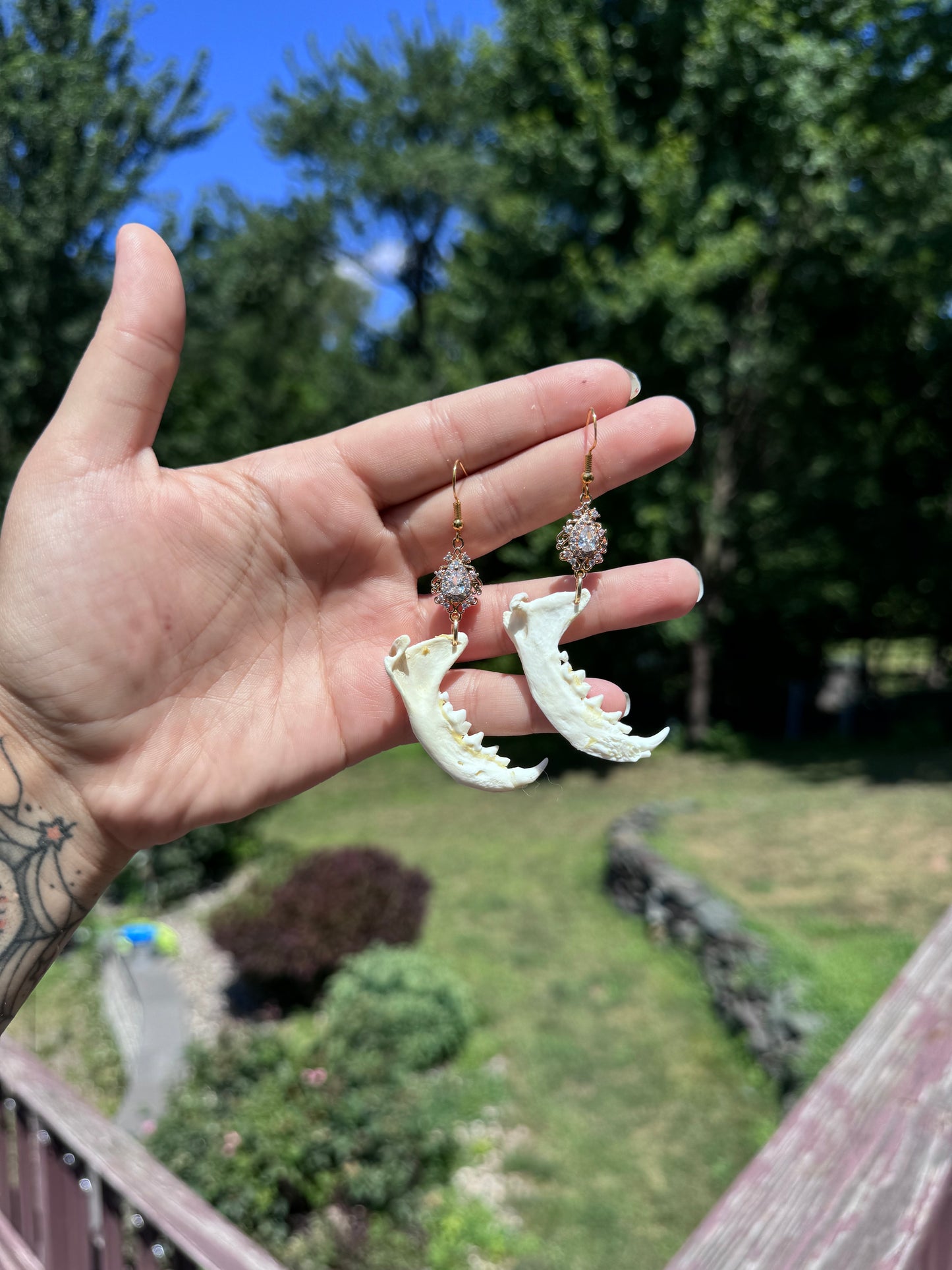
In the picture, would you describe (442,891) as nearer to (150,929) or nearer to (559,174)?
(150,929)

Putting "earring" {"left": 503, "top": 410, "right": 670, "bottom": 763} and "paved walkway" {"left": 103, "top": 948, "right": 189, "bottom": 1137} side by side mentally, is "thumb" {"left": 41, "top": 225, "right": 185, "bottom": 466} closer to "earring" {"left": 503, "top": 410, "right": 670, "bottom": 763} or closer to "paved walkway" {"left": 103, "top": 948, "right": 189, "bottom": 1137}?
"earring" {"left": 503, "top": 410, "right": 670, "bottom": 763}

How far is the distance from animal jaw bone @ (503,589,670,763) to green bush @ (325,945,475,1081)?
3423mm

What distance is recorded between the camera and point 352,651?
205cm

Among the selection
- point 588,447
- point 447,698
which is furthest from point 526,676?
point 588,447

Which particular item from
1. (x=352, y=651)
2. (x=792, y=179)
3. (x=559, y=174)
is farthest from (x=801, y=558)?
(x=352, y=651)

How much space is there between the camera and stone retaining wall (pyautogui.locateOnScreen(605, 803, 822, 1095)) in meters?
5.23

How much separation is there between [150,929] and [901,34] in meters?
12.0

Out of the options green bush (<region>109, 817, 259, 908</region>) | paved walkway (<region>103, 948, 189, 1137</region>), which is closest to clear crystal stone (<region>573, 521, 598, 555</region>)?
paved walkway (<region>103, 948, 189, 1137</region>)

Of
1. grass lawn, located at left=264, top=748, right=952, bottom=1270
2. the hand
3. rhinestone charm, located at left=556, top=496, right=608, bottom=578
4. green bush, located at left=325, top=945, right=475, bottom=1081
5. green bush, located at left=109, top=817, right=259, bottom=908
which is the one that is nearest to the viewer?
the hand

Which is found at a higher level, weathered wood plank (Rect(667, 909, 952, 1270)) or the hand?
the hand

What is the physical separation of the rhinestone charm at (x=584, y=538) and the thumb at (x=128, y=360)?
874 mm

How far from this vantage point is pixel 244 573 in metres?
1.93

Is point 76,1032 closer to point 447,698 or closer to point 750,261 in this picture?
point 447,698

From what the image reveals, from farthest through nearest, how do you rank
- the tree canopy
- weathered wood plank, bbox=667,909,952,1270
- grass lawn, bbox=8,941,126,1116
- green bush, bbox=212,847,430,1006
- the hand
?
the tree canopy, green bush, bbox=212,847,430,1006, grass lawn, bbox=8,941,126,1116, the hand, weathered wood plank, bbox=667,909,952,1270
